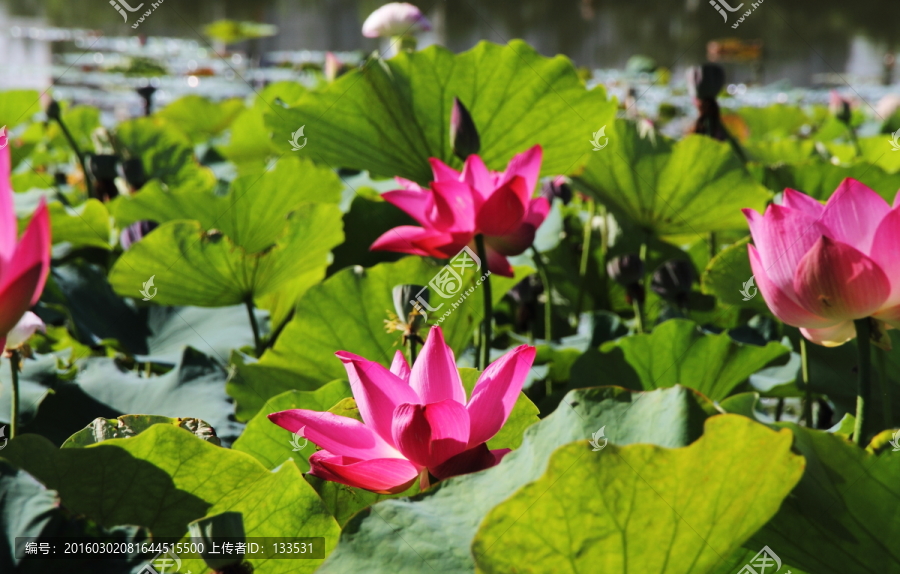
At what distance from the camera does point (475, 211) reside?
0.85 metres

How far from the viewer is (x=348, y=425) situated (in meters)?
0.53

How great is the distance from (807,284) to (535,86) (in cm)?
63

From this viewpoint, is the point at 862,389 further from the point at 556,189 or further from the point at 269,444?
the point at 556,189

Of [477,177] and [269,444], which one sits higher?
[477,177]

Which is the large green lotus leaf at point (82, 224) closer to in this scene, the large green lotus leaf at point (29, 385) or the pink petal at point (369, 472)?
the large green lotus leaf at point (29, 385)

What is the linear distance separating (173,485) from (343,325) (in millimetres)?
440

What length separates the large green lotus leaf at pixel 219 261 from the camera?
1051mm

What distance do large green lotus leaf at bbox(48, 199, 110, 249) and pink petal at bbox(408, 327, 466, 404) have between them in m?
0.98

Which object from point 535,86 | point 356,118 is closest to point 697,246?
point 535,86

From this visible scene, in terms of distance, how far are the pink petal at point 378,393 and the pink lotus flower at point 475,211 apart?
33cm

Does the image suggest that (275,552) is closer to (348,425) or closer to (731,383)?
(348,425)

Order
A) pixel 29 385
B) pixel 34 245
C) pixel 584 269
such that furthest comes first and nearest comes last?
pixel 584 269 < pixel 29 385 < pixel 34 245

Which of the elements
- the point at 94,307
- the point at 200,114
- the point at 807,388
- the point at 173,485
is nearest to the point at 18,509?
the point at 173,485

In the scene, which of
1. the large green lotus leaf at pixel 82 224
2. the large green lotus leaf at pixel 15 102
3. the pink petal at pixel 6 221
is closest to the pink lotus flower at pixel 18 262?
the pink petal at pixel 6 221
